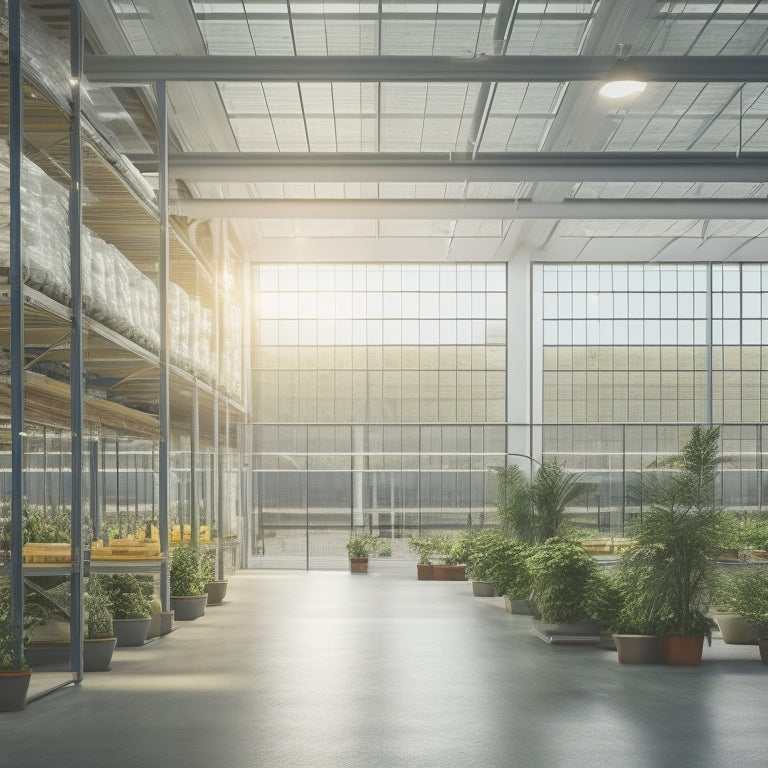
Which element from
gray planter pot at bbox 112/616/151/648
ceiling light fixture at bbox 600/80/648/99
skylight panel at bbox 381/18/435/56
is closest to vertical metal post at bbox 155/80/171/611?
gray planter pot at bbox 112/616/151/648

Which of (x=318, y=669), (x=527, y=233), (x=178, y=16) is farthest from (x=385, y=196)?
(x=318, y=669)

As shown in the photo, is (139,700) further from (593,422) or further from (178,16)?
(593,422)

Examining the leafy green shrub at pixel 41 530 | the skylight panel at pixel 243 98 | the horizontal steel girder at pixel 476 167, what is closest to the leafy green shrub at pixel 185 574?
the leafy green shrub at pixel 41 530

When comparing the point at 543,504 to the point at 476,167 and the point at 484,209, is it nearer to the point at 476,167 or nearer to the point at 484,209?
the point at 476,167

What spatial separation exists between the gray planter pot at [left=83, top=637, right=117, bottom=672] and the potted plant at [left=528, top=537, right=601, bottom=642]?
5.75 meters

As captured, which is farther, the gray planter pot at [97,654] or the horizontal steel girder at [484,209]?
the horizontal steel girder at [484,209]

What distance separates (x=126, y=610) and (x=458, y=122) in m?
10.8

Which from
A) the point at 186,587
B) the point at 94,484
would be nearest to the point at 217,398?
the point at 94,484

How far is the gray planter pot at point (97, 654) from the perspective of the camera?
11.3 m

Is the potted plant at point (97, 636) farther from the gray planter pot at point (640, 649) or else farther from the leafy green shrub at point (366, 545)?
the leafy green shrub at point (366, 545)

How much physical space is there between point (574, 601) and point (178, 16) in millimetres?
10058

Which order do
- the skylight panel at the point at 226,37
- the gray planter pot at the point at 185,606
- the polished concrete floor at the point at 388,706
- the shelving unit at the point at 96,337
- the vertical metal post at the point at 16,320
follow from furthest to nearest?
the gray planter pot at the point at 185,606
the skylight panel at the point at 226,37
the shelving unit at the point at 96,337
the vertical metal post at the point at 16,320
the polished concrete floor at the point at 388,706

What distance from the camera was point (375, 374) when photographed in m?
31.2

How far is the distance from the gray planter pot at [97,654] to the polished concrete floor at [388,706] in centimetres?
20
